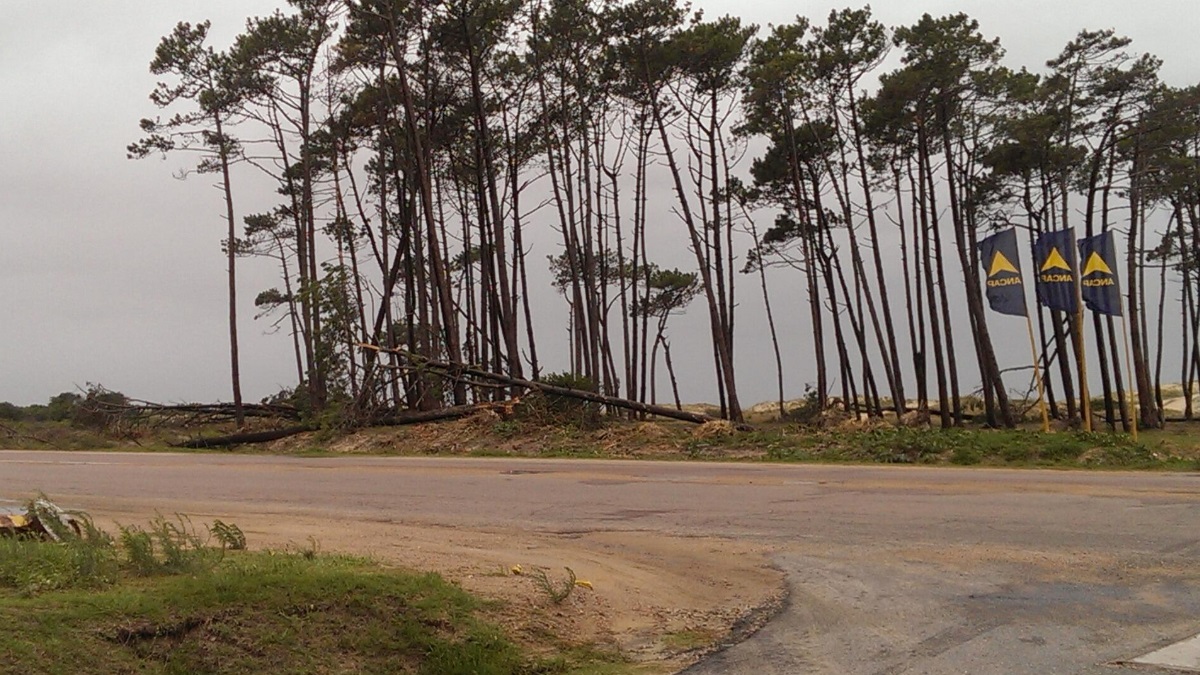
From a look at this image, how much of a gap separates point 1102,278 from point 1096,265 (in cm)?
36

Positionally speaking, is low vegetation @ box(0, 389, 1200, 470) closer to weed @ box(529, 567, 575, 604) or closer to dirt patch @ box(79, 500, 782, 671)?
dirt patch @ box(79, 500, 782, 671)

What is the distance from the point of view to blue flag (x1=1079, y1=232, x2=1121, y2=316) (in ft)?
87.4

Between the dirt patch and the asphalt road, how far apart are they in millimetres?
384

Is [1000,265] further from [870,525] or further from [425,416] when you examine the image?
[870,525]

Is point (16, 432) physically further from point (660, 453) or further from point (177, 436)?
point (660, 453)

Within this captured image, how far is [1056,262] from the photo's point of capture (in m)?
26.6

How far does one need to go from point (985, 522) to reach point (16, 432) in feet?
117

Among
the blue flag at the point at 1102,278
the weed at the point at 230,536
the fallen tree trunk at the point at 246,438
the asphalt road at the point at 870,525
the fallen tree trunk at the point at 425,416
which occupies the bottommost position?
the asphalt road at the point at 870,525

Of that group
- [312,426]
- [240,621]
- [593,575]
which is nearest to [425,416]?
[312,426]

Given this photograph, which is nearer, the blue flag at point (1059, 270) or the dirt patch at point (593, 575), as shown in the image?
the dirt patch at point (593, 575)

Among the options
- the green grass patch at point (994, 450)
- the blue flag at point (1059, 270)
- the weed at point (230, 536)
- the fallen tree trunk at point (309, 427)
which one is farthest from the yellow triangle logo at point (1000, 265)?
the weed at point (230, 536)

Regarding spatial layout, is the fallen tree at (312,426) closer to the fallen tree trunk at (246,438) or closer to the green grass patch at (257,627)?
the fallen tree trunk at (246,438)

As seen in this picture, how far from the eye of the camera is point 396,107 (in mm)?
41438

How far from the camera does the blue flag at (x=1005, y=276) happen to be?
87.0 ft
